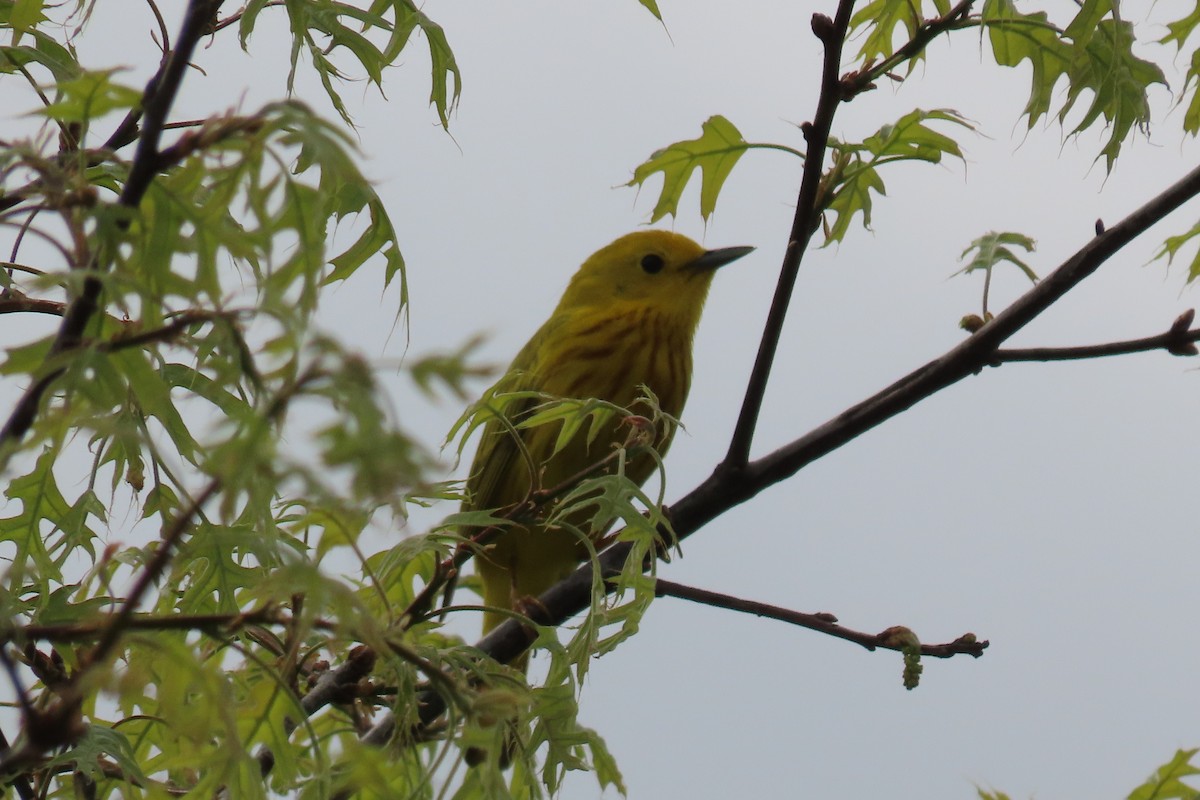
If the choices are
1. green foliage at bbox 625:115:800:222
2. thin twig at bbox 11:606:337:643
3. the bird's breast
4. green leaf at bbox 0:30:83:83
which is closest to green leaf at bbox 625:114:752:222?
green foliage at bbox 625:115:800:222

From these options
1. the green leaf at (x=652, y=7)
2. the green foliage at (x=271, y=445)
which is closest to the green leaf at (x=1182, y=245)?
the green foliage at (x=271, y=445)

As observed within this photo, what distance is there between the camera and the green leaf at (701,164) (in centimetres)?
275

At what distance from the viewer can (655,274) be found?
15.8 ft

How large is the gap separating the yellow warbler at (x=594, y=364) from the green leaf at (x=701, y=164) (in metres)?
0.96

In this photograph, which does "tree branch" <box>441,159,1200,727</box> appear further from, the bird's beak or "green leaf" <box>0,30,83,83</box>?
the bird's beak

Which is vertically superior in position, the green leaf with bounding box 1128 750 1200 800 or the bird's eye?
the bird's eye

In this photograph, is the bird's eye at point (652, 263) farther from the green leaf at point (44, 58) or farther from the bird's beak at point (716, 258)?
the green leaf at point (44, 58)

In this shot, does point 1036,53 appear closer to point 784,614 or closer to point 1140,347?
point 1140,347

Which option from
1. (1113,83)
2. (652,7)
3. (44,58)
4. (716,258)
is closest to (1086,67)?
(1113,83)

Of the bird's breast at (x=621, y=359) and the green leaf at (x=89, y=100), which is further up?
the bird's breast at (x=621, y=359)

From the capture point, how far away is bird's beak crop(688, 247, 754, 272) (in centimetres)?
470

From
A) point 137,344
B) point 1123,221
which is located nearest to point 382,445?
point 137,344

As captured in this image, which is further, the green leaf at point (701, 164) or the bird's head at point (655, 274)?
the bird's head at point (655, 274)

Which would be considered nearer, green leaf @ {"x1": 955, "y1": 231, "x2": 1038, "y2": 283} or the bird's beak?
green leaf @ {"x1": 955, "y1": 231, "x2": 1038, "y2": 283}
